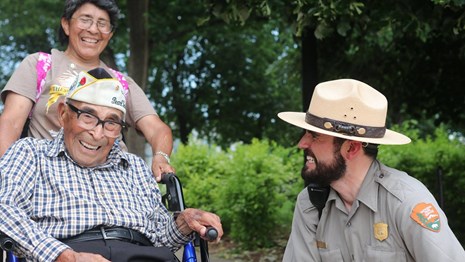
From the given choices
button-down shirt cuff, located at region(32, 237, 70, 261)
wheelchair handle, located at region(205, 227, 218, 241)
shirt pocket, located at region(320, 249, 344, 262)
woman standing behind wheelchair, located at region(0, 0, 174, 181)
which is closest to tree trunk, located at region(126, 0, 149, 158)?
woman standing behind wheelchair, located at region(0, 0, 174, 181)

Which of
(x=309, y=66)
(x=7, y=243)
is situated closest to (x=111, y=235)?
(x=7, y=243)

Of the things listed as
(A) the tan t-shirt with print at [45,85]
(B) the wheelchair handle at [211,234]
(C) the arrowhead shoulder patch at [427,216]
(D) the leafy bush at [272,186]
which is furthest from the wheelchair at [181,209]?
(D) the leafy bush at [272,186]

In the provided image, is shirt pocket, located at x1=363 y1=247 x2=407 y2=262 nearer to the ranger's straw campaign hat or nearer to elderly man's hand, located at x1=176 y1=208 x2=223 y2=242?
the ranger's straw campaign hat

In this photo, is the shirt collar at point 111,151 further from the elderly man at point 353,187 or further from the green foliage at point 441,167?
the green foliage at point 441,167

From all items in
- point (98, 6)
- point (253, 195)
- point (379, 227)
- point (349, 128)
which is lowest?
point (253, 195)

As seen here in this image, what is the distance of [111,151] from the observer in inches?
147

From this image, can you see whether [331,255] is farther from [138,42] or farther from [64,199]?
[138,42]

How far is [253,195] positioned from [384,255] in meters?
5.90

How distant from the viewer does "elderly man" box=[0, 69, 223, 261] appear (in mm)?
3350

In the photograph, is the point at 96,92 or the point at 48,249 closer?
the point at 48,249

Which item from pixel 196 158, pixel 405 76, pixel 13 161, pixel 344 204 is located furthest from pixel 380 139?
pixel 196 158

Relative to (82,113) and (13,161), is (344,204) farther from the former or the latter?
(13,161)

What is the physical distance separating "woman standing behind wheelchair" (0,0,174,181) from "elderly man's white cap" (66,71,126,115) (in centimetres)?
54

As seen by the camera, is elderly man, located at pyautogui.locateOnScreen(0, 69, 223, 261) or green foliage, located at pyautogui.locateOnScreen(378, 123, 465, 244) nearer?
elderly man, located at pyautogui.locateOnScreen(0, 69, 223, 261)
